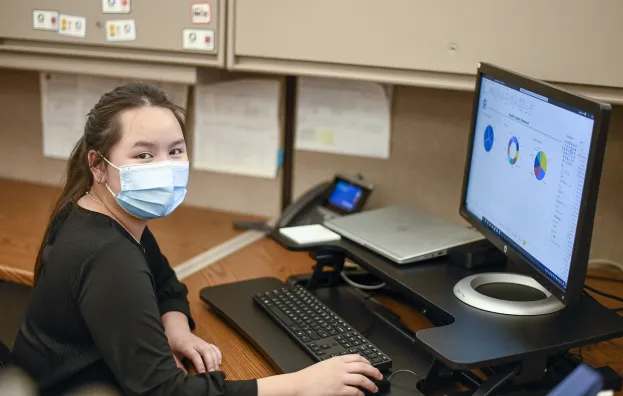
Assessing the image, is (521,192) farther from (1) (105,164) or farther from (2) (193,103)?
(2) (193,103)

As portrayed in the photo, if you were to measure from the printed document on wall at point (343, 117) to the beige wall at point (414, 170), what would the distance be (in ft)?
0.08

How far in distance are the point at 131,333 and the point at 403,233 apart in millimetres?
608

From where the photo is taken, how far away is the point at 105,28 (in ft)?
5.32

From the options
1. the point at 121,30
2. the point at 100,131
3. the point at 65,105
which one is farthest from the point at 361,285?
the point at 65,105

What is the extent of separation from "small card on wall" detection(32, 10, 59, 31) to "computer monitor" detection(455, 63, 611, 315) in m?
0.95

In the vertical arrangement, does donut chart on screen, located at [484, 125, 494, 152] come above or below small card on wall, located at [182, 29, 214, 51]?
below

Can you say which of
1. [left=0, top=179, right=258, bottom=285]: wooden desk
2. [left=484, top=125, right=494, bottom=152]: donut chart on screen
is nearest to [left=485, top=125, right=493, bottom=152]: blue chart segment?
[left=484, top=125, right=494, bottom=152]: donut chart on screen

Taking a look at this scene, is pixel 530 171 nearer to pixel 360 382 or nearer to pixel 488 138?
pixel 488 138

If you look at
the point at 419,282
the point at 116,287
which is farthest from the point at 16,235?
the point at 419,282

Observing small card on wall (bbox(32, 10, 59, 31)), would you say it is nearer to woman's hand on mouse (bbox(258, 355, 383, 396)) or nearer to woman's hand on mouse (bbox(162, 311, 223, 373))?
woman's hand on mouse (bbox(162, 311, 223, 373))

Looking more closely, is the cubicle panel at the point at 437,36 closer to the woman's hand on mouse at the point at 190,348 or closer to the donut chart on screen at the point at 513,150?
the donut chart on screen at the point at 513,150

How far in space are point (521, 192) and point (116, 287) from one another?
65cm

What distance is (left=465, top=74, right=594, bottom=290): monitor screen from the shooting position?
103 cm

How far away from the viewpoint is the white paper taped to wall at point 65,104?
6.44 ft
